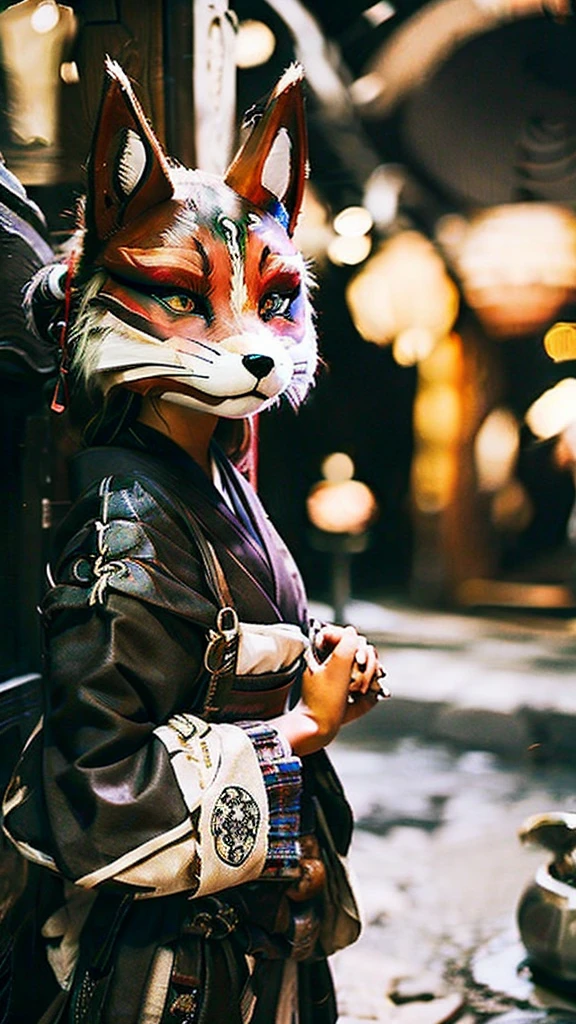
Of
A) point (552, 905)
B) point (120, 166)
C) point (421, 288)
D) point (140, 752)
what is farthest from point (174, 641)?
point (552, 905)

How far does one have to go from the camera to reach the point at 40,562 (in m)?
1.54

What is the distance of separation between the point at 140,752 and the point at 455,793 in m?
1.01

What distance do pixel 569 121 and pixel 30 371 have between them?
1010 mm

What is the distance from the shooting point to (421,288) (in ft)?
6.53

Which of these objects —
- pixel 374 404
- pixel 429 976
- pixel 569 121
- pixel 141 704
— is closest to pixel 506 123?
pixel 569 121

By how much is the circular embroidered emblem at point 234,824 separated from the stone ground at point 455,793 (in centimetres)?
71

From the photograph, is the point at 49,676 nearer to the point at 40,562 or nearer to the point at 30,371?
the point at 40,562

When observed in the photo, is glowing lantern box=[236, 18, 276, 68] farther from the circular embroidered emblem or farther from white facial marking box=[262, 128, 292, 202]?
the circular embroidered emblem

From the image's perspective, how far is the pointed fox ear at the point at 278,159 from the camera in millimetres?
1347

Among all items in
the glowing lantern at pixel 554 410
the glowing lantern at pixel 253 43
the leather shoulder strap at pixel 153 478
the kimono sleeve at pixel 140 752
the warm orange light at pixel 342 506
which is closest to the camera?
the kimono sleeve at pixel 140 752

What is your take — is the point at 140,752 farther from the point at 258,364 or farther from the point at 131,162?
the point at 131,162

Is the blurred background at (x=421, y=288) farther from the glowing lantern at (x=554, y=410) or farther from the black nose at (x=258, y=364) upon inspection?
the black nose at (x=258, y=364)

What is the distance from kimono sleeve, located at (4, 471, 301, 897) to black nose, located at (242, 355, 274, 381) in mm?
198

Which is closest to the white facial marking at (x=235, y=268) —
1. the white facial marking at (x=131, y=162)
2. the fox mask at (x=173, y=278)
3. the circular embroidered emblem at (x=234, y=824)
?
the fox mask at (x=173, y=278)
